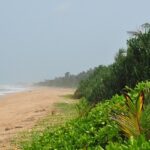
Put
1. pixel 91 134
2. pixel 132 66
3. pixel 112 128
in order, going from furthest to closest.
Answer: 1. pixel 132 66
2. pixel 91 134
3. pixel 112 128

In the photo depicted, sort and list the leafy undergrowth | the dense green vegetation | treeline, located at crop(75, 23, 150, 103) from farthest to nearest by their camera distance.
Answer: treeline, located at crop(75, 23, 150, 103)
the leafy undergrowth
the dense green vegetation

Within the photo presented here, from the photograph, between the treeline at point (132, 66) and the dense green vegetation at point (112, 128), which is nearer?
the dense green vegetation at point (112, 128)

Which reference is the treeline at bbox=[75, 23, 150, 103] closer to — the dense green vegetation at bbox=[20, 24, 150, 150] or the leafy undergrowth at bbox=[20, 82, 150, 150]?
the dense green vegetation at bbox=[20, 24, 150, 150]

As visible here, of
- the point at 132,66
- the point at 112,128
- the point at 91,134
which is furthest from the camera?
the point at 132,66

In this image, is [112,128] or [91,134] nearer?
[112,128]

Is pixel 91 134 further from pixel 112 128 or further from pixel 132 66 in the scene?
pixel 132 66

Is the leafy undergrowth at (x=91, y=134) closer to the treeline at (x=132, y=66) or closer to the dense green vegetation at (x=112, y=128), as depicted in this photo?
the dense green vegetation at (x=112, y=128)

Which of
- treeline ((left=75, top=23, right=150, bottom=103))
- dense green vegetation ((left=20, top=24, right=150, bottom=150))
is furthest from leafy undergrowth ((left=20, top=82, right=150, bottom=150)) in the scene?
treeline ((left=75, top=23, right=150, bottom=103))

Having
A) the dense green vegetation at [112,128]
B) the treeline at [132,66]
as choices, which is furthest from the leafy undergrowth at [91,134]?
the treeline at [132,66]

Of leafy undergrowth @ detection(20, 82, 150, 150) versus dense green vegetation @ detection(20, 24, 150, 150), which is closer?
dense green vegetation @ detection(20, 24, 150, 150)

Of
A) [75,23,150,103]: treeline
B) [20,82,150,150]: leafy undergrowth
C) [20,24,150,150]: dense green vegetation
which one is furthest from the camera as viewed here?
[75,23,150,103]: treeline

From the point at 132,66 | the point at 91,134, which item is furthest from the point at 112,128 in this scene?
the point at 132,66

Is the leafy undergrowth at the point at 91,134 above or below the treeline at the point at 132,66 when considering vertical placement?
below

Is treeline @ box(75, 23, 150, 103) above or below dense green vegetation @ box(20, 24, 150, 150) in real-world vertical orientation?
above
